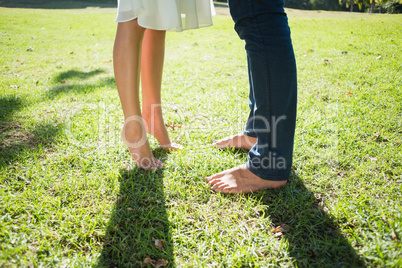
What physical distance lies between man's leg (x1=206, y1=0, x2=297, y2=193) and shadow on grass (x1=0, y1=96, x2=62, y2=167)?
Answer: 1.40 m

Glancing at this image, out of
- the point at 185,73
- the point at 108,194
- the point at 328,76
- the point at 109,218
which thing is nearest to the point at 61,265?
the point at 109,218

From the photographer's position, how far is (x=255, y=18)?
1.18 m

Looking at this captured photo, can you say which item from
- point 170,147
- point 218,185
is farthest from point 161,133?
point 218,185

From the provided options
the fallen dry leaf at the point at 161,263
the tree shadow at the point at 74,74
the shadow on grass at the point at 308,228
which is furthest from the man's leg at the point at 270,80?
the tree shadow at the point at 74,74

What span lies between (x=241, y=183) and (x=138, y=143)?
0.66 meters

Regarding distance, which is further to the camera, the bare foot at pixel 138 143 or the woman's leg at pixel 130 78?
the bare foot at pixel 138 143

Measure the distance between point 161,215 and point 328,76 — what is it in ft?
10.4

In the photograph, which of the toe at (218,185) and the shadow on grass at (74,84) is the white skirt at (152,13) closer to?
the toe at (218,185)

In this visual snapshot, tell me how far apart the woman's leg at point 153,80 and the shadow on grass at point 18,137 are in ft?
2.52

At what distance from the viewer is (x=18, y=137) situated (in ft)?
6.38

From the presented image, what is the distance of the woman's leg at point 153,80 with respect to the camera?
172 centimetres

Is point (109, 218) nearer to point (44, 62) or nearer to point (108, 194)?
point (108, 194)

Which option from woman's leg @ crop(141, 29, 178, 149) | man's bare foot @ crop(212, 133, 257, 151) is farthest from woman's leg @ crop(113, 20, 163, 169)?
man's bare foot @ crop(212, 133, 257, 151)

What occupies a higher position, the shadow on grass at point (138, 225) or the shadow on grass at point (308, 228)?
the shadow on grass at point (138, 225)
